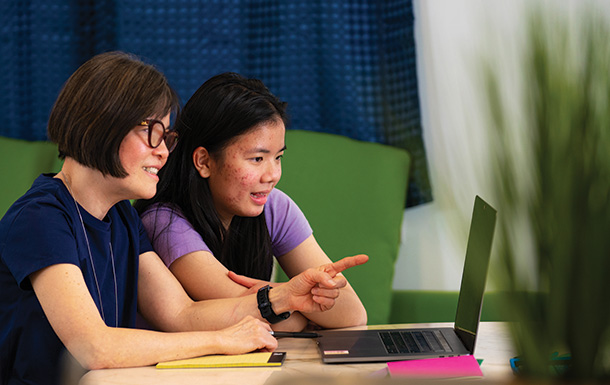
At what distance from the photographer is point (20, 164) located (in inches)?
84.0

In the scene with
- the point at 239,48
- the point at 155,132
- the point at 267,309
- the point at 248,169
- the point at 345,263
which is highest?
the point at 239,48

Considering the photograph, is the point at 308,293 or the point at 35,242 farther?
the point at 308,293

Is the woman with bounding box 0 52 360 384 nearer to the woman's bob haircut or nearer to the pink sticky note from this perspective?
the woman's bob haircut

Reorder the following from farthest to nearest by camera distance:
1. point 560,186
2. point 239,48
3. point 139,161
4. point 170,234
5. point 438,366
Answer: point 239,48 → point 170,234 → point 139,161 → point 438,366 → point 560,186

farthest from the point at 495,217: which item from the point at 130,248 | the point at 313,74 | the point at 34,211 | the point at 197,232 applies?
the point at 313,74

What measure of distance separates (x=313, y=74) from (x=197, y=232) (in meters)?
1.02

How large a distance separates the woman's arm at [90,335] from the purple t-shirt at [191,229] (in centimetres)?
37

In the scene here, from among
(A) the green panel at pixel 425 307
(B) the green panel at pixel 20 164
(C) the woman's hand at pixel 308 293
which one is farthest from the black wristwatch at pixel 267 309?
(B) the green panel at pixel 20 164

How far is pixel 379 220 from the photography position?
2.03m

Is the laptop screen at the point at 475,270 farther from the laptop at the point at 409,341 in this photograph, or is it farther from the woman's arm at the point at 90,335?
the woman's arm at the point at 90,335

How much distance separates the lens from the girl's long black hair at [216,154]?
143 centimetres

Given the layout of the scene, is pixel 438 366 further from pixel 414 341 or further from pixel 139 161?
pixel 139 161

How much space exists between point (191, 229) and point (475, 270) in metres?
1.01

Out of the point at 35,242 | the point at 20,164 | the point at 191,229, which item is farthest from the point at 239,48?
the point at 35,242
